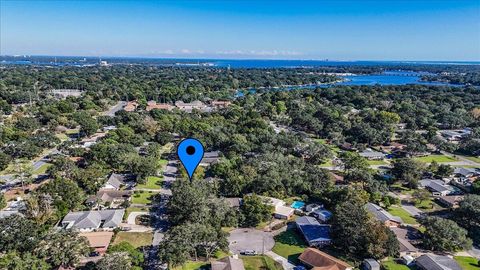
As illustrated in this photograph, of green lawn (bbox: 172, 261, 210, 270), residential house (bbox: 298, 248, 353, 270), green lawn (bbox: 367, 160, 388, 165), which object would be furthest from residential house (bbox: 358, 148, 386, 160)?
green lawn (bbox: 172, 261, 210, 270)

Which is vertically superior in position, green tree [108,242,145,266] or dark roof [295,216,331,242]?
green tree [108,242,145,266]

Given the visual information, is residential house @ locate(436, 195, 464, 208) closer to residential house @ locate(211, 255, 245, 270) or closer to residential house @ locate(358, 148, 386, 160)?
residential house @ locate(358, 148, 386, 160)

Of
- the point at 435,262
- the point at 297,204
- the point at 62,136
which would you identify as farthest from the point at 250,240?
the point at 62,136

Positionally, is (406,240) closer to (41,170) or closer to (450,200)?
(450,200)

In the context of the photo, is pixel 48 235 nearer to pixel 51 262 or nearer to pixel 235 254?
Result: pixel 51 262

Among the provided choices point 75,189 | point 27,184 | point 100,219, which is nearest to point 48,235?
point 100,219

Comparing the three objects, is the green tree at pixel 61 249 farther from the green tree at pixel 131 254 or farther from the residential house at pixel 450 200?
the residential house at pixel 450 200

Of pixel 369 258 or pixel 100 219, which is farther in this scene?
pixel 100 219
